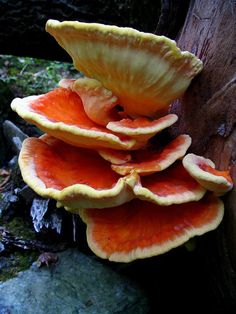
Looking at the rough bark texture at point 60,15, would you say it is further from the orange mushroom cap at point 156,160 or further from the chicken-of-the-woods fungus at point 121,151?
the orange mushroom cap at point 156,160

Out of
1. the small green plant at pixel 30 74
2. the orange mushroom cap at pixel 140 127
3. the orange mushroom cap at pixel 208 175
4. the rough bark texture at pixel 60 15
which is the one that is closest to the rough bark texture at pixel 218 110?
A: the orange mushroom cap at pixel 208 175

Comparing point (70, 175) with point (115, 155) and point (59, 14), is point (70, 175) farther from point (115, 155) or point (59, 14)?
point (59, 14)

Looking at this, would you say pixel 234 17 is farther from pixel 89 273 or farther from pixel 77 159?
pixel 89 273

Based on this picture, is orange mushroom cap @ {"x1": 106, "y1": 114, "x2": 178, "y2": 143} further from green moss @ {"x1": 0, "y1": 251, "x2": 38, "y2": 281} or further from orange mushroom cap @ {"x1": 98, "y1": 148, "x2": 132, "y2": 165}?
green moss @ {"x1": 0, "y1": 251, "x2": 38, "y2": 281}

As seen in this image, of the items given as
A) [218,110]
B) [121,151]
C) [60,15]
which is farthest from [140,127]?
[60,15]

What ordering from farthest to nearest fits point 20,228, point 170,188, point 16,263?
point 20,228, point 16,263, point 170,188

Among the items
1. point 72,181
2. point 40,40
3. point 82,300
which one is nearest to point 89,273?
point 82,300
